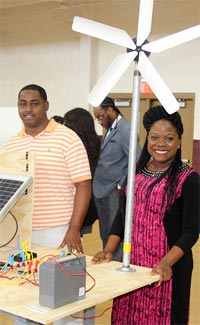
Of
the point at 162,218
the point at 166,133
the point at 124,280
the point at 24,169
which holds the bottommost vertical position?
the point at 124,280

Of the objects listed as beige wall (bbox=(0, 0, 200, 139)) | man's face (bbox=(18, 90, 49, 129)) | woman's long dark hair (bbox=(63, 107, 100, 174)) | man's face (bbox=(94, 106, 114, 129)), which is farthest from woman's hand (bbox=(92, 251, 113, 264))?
beige wall (bbox=(0, 0, 200, 139))

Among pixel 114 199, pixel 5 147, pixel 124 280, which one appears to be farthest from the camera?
pixel 114 199

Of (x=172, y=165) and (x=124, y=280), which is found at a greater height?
(x=172, y=165)

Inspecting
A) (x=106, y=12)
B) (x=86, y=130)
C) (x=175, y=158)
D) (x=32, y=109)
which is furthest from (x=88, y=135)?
(x=106, y=12)

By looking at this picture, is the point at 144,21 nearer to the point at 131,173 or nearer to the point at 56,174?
the point at 131,173

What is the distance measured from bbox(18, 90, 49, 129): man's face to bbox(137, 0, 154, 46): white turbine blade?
0.77m

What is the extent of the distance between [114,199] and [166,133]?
1.63m

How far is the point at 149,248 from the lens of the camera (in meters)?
2.21

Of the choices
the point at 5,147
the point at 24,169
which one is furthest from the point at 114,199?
the point at 24,169

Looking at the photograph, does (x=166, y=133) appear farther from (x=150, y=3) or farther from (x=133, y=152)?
(x=150, y=3)

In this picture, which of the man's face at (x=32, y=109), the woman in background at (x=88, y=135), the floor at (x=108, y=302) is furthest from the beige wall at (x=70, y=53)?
the man's face at (x=32, y=109)

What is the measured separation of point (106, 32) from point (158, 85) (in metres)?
0.32

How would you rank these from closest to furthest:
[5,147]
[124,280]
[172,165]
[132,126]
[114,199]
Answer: [124,280]
[132,126]
[172,165]
[5,147]
[114,199]

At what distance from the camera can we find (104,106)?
391 centimetres
